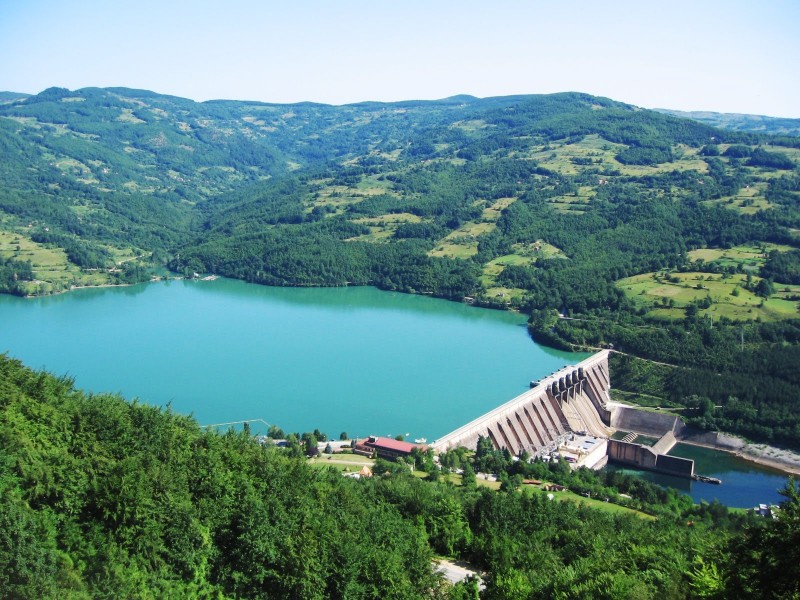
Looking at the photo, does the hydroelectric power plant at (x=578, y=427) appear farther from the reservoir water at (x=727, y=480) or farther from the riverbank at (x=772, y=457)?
the riverbank at (x=772, y=457)

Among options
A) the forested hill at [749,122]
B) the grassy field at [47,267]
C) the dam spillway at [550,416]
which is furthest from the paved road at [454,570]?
the forested hill at [749,122]

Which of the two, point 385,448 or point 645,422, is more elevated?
point 385,448

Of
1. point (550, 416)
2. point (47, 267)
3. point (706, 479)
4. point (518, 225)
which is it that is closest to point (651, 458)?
point (706, 479)

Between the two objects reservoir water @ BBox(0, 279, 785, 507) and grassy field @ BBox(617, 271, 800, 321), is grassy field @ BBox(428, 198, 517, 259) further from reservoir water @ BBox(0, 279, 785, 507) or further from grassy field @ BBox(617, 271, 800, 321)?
grassy field @ BBox(617, 271, 800, 321)

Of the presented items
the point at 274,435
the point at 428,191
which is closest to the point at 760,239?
the point at 428,191

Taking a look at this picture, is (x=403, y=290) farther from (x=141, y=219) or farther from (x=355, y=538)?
(x=355, y=538)

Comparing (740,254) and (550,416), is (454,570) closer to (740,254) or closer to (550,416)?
(550,416)
